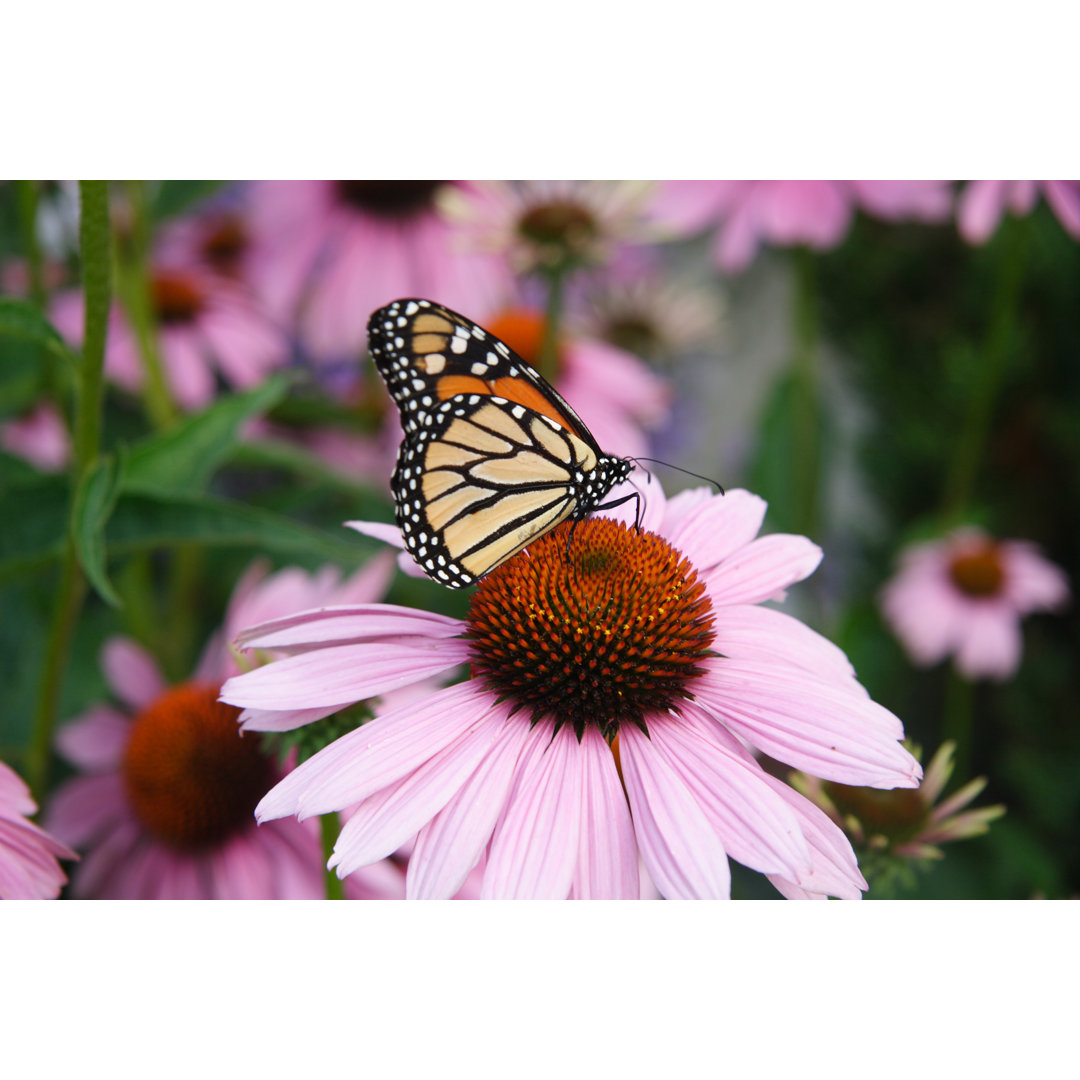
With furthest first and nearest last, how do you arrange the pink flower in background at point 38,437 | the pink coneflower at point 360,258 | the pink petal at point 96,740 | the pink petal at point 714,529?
1. the pink flower in background at point 38,437
2. the pink coneflower at point 360,258
3. the pink petal at point 96,740
4. the pink petal at point 714,529

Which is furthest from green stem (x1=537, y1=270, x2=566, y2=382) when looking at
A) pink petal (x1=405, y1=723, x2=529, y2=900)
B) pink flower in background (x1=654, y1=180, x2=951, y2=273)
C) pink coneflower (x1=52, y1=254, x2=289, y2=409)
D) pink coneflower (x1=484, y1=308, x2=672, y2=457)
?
pink petal (x1=405, y1=723, x2=529, y2=900)

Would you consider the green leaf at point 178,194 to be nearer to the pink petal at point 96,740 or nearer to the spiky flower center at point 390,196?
the spiky flower center at point 390,196

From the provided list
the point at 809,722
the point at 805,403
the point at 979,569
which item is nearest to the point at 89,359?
the point at 809,722

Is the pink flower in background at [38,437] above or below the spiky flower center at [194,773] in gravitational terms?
above

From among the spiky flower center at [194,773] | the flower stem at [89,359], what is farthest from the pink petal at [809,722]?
the flower stem at [89,359]

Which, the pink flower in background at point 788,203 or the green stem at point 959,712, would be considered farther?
the pink flower in background at point 788,203
